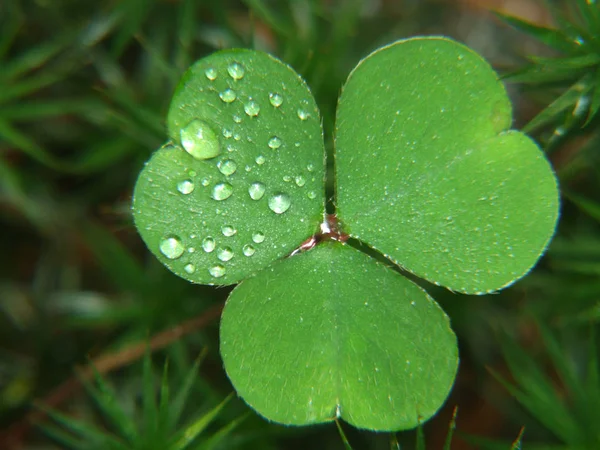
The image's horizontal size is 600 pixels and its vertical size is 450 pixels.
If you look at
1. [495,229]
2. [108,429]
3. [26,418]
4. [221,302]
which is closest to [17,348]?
[26,418]

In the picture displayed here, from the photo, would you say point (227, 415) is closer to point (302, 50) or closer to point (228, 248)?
point (228, 248)

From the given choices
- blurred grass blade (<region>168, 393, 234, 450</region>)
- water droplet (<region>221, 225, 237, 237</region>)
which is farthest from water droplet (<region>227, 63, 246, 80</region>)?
blurred grass blade (<region>168, 393, 234, 450</region>)

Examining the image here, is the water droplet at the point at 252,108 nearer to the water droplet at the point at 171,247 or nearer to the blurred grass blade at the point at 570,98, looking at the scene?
the water droplet at the point at 171,247

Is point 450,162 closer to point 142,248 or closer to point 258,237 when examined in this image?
point 258,237

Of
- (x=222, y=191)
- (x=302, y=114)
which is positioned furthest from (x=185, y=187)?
(x=302, y=114)

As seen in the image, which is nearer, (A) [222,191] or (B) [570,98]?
(A) [222,191]

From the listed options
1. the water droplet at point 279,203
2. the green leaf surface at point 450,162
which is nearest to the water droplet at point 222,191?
the water droplet at point 279,203
